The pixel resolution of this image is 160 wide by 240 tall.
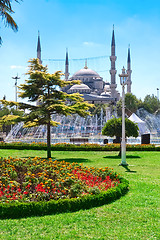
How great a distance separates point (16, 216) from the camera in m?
4.89

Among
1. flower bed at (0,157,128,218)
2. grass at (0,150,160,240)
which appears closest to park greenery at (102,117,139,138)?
flower bed at (0,157,128,218)

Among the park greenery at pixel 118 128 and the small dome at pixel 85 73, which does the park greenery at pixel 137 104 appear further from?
the park greenery at pixel 118 128

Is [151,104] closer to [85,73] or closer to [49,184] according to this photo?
[85,73]

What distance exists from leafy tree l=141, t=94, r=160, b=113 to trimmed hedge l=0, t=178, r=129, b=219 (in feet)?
201

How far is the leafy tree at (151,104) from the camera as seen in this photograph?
65.2 meters

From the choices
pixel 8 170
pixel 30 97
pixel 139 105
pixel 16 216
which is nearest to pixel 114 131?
pixel 30 97

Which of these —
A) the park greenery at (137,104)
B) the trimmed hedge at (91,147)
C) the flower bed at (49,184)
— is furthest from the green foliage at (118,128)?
the park greenery at (137,104)

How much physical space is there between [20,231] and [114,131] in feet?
34.4

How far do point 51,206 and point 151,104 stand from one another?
65490 millimetres

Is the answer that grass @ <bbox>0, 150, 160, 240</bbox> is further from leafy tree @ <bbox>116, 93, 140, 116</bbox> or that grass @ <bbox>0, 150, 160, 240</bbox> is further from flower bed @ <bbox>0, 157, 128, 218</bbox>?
leafy tree @ <bbox>116, 93, 140, 116</bbox>

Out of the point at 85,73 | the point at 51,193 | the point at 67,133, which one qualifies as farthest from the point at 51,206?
the point at 85,73

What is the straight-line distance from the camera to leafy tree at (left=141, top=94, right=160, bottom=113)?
214 ft

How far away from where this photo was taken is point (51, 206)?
5090mm

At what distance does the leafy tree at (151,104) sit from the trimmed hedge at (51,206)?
61.3 metres
